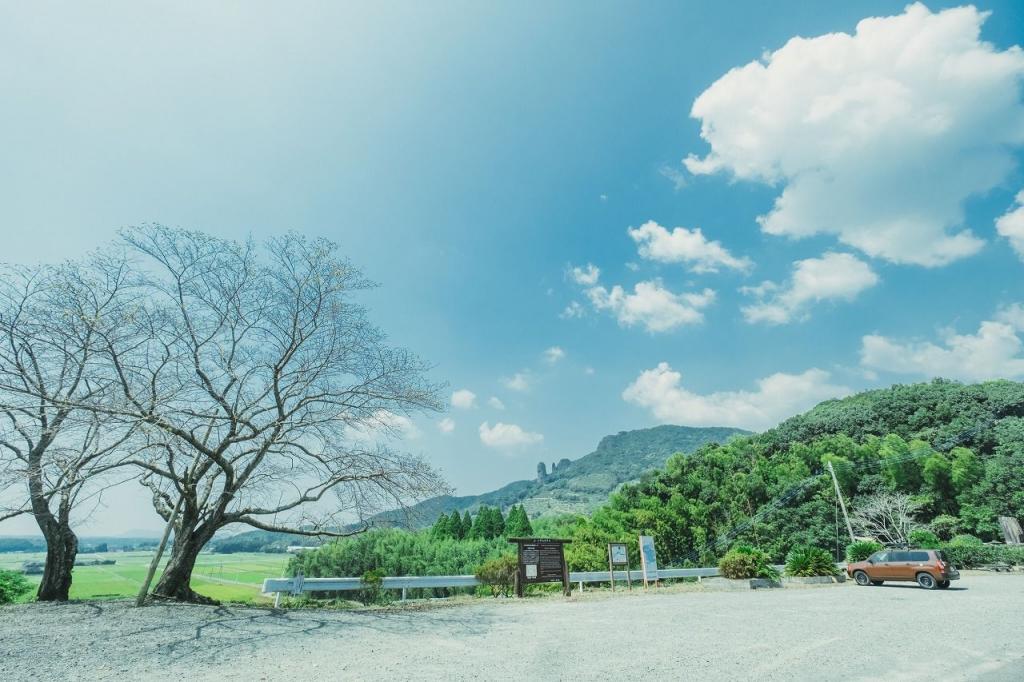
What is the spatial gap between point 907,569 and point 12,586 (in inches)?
1058

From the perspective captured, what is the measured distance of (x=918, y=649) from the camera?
6.78 m

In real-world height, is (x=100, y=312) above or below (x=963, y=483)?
above

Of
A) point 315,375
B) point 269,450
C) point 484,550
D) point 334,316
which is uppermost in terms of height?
point 334,316

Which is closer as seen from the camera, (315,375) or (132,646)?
(132,646)

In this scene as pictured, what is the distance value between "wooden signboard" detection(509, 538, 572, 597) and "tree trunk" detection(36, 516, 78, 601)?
10.5 metres

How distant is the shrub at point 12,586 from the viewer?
472 inches

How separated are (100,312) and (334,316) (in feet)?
14.9

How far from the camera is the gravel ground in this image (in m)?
5.58

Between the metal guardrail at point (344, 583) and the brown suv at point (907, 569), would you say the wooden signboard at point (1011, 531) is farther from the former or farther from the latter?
the metal guardrail at point (344, 583)

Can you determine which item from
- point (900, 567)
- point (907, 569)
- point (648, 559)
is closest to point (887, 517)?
point (900, 567)

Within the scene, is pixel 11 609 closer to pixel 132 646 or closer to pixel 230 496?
pixel 230 496

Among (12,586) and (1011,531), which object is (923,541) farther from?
(12,586)

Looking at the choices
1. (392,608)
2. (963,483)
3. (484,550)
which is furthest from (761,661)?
(963,483)

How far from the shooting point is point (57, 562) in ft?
34.6
